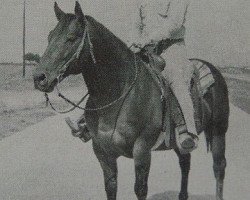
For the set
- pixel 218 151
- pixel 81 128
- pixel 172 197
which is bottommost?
pixel 172 197

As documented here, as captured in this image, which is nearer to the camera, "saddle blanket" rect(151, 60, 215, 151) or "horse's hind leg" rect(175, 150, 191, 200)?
"saddle blanket" rect(151, 60, 215, 151)

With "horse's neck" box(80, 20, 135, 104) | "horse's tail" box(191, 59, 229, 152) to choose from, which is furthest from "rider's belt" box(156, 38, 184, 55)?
"horse's neck" box(80, 20, 135, 104)

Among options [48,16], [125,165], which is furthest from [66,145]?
[48,16]

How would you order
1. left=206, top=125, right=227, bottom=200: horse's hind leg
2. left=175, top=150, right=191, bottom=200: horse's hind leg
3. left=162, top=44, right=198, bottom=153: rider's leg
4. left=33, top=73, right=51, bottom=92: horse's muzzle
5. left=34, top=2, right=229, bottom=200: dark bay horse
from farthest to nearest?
1. left=175, top=150, right=191, bottom=200: horse's hind leg
2. left=206, top=125, right=227, bottom=200: horse's hind leg
3. left=162, top=44, right=198, bottom=153: rider's leg
4. left=34, top=2, right=229, bottom=200: dark bay horse
5. left=33, top=73, right=51, bottom=92: horse's muzzle

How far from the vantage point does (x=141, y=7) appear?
753 centimetres

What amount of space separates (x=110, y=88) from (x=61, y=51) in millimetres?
844

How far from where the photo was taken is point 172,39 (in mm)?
7449

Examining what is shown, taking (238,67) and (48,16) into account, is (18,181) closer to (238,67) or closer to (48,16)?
(48,16)

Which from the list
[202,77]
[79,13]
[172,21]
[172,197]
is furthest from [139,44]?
[172,197]

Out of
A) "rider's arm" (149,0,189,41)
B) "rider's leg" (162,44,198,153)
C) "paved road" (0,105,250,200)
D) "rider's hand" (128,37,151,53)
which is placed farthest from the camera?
"paved road" (0,105,250,200)

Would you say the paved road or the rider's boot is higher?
the rider's boot

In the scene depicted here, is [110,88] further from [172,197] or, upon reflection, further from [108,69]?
[172,197]

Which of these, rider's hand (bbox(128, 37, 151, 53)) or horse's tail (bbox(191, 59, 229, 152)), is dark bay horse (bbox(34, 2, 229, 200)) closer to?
rider's hand (bbox(128, 37, 151, 53))

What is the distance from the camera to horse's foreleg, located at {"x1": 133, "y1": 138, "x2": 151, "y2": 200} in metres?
6.04
